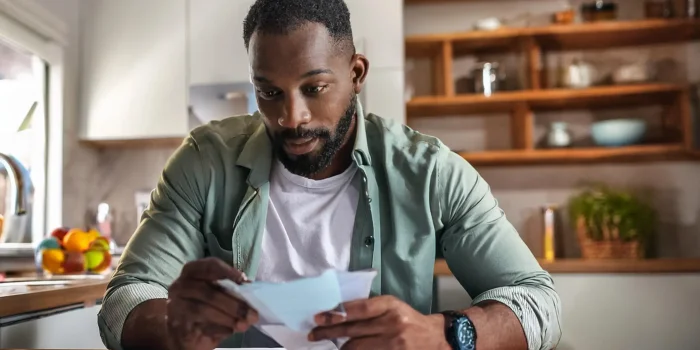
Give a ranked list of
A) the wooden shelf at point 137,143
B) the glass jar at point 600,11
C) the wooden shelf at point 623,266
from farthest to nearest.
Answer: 1. the wooden shelf at point 137,143
2. the glass jar at point 600,11
3. the wooden shelf at point 623,266

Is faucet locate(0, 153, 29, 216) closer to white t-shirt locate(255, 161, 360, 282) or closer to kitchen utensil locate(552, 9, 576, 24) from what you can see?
white t-shirt locate(255, 161, 360, 282)

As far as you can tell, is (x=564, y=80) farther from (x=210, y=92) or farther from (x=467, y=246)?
(x=467, y=246)

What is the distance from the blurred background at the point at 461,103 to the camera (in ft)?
9.02

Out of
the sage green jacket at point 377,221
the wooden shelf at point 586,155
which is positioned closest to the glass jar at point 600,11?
the wooden shelf at point 586,155

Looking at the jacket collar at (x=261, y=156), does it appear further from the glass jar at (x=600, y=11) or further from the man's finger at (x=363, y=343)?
the glass jar at (x=600, y=11)

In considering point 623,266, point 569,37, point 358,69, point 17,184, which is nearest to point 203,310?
point 358,69

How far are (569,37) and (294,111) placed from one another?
2.20m

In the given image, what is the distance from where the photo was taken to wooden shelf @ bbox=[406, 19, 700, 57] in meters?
2.80

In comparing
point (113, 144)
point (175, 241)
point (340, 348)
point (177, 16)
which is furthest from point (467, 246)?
point (113, 144)

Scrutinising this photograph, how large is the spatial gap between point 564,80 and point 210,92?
5.03ft

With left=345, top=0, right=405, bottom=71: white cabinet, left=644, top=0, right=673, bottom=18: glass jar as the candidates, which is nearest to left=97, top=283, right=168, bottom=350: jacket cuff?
left=345, top=0, right=405, bottom=71: white cabinet

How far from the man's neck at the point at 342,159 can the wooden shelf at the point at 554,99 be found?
5.48 ft

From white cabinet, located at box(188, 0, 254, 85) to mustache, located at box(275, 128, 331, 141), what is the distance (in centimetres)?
180

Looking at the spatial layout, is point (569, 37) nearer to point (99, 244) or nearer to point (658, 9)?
point (658, 9)
